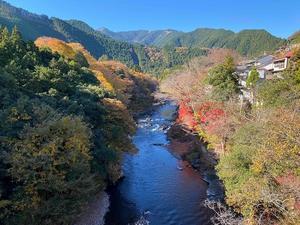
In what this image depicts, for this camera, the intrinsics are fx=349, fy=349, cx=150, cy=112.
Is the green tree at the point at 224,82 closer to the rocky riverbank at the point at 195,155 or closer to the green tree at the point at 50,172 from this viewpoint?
the rocky riverbank at the point at 195,155

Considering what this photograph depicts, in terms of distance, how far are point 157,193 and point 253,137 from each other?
10128mm

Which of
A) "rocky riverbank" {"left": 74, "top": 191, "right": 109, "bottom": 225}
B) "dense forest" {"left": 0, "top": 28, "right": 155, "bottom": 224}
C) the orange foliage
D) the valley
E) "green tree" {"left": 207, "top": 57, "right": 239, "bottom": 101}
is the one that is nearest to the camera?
the valley

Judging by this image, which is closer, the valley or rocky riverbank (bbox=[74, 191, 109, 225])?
the valley

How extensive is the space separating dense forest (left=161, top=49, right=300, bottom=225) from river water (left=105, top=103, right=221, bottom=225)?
2.31 metres

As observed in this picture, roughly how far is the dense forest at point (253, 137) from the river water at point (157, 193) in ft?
7.58

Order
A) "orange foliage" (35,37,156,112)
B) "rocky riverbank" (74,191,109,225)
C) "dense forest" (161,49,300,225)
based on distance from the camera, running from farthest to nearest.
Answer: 1. "orange foliage" (35,37,156,112)
2. "rocky riverbank" (74,191,109,225)
3. "dense forest" (161,49,300,225)

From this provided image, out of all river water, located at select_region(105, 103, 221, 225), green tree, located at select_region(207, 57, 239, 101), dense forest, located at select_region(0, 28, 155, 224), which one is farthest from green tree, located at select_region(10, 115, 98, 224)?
green tree, located at select_region(207, 57, 239, 101)

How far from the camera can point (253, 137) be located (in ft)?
90.2

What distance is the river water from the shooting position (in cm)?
2712

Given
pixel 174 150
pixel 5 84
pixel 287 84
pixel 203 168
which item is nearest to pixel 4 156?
pixel 5 84

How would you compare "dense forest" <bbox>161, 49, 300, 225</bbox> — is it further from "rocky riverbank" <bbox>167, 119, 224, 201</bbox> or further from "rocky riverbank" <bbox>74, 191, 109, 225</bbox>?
"rocky riverbank" <bbox>74, 191, 109, 225</bbox>

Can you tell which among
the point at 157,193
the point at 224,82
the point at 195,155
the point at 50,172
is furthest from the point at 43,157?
the point at 224,82

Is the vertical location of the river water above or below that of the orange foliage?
below

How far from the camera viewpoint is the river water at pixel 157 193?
27.1 metres
